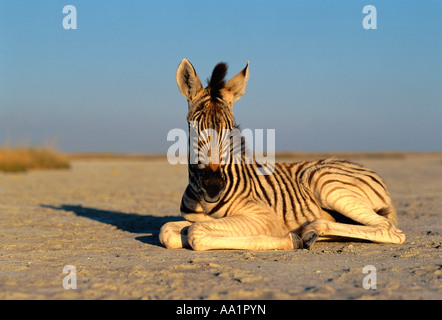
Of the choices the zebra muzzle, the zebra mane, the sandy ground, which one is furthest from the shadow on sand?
the zebra mane

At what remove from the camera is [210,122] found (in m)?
5.42

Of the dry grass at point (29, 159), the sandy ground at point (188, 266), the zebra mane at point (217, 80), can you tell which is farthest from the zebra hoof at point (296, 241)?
the dry grass at point (29, 159)

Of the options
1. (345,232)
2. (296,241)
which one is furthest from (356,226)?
(296,241)

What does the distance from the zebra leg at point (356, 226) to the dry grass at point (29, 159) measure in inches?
941

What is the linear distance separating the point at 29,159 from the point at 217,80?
27654 mm

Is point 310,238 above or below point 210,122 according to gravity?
below

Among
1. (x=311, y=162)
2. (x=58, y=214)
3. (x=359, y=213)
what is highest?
(x=311, y=162)

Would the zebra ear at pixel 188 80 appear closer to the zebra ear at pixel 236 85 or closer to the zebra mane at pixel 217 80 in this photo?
the zebra mane at pixel 217 80

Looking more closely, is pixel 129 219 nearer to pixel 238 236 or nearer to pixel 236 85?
pixel 238 236

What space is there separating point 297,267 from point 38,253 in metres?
3.15

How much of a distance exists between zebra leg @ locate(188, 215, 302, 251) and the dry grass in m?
23.5
